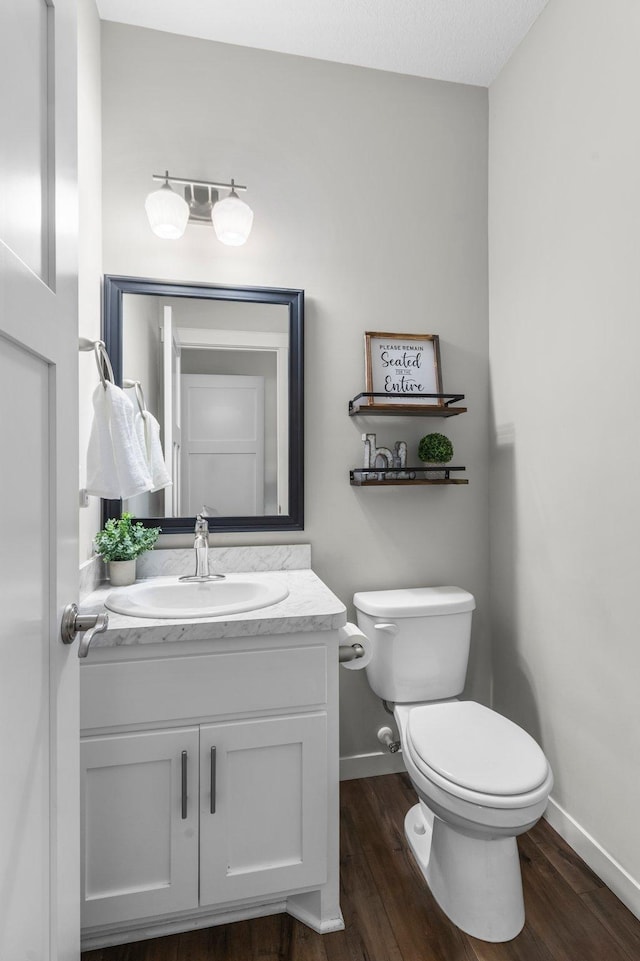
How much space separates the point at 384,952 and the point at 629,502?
1.28 m

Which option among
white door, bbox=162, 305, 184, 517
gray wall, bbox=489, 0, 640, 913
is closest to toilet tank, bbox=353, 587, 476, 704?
gray wall, bbox=489, 0, 640, 913

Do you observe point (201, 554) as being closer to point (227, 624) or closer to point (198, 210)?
point (227, 624)

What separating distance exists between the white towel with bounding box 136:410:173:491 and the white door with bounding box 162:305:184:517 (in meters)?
0.04

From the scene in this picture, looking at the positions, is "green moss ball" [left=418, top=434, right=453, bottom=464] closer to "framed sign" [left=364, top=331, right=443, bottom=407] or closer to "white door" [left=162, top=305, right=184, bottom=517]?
"framed sign" [left=364, top=331, right=443, bottom=407]

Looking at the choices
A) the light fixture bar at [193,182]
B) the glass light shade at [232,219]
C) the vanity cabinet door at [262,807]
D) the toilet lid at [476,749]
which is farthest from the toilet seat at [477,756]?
the light fixture bar at [193,182]

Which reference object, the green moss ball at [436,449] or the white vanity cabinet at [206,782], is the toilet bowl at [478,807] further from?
the green moss ball at [436,449]

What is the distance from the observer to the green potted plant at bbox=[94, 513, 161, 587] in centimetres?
162

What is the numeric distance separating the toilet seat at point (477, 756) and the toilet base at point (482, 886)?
0.62 feet

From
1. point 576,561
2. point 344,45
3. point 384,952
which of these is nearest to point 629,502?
point 576,561

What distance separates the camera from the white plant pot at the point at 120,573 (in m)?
1.62

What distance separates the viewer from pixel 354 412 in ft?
6.25

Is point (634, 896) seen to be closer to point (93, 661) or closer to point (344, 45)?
point (93, 661)

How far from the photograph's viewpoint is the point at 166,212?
169cm

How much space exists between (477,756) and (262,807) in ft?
1.82
